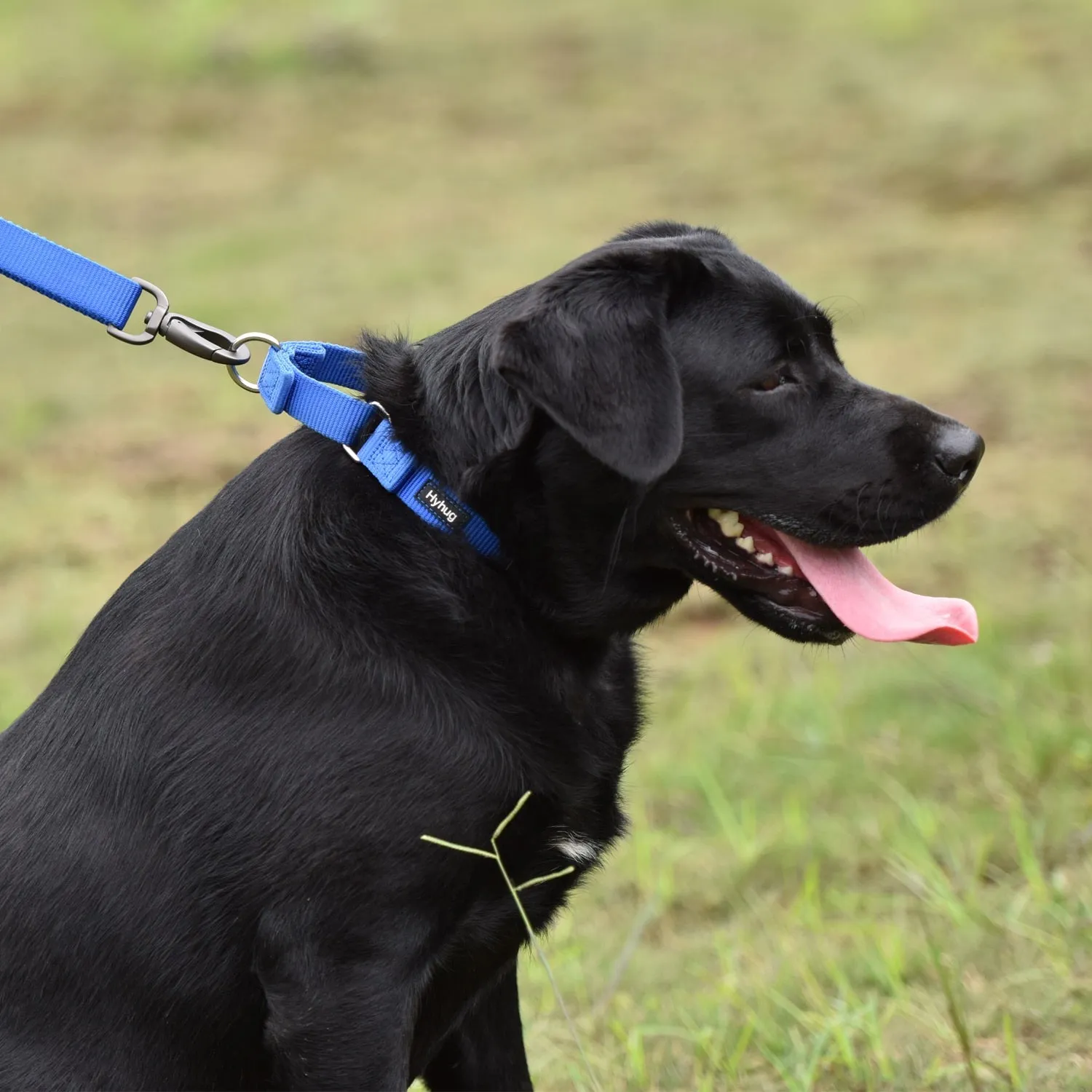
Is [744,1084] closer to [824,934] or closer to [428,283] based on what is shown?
[824,934]

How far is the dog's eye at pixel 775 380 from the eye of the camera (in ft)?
8.46

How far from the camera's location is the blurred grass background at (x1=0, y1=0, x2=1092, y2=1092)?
135 inches

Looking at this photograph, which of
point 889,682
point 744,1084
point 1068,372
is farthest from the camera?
point 1068,372

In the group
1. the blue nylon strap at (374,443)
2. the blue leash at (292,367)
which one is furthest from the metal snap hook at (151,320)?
the blue nylon strap at (374,443)

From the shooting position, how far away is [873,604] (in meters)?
2.62

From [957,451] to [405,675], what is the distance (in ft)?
3.39

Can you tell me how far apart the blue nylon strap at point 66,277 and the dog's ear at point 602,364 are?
29.9 inches

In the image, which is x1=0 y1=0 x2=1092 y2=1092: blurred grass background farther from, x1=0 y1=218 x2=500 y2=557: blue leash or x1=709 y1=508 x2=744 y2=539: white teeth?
x1=0 y1=218 x2=500 y2=557: blue leash

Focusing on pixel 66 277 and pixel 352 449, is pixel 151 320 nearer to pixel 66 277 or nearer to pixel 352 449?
pixel 66 277

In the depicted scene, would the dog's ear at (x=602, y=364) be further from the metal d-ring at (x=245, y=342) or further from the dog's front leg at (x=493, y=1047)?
the dog's front leg at (x=493, y=1047)

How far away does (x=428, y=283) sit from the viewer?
10359mm

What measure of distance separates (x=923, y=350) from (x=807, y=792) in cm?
467

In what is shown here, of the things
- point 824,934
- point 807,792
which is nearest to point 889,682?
point 807,792

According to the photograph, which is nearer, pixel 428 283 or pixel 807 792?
pixel 807 792
